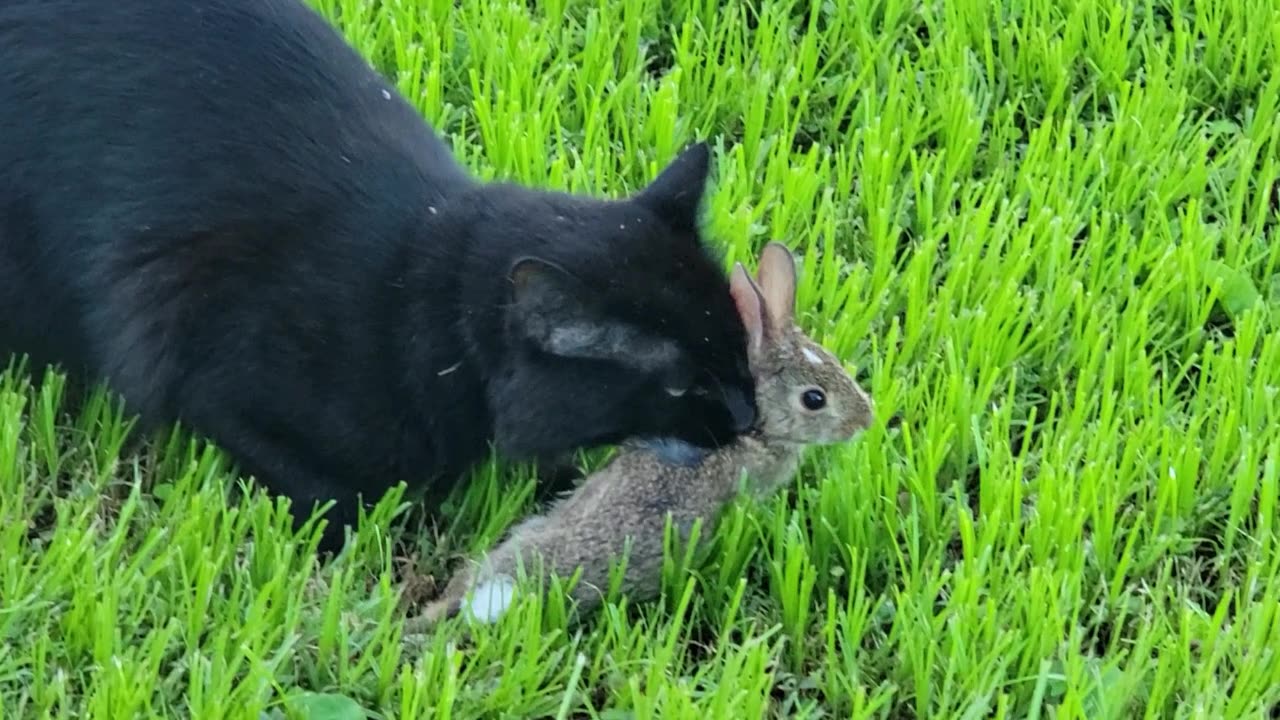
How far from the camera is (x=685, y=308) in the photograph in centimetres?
232

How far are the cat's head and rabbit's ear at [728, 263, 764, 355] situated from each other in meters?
0.02

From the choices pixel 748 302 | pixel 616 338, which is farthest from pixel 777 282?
pixel 616 338

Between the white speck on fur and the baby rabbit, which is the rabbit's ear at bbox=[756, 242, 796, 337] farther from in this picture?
the white speck on fur

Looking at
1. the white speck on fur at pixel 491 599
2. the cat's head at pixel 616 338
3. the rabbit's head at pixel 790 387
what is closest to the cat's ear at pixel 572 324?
the cat's head at pixel 616 338

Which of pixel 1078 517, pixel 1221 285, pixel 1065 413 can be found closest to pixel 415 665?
pixel 1078 517

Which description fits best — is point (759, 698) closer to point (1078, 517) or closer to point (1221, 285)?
point (1078, 517)

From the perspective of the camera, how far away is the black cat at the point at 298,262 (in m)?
2.37

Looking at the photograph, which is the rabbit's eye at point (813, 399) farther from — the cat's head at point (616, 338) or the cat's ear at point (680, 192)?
the cat's ear at point (680, 192)

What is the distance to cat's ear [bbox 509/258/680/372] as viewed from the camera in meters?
2.27

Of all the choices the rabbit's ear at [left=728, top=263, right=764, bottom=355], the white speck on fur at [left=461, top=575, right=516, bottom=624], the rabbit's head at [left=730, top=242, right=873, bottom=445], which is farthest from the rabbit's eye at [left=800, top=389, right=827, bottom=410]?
the white speck on fur at [left=461, top=575, right=516, bottom=624]

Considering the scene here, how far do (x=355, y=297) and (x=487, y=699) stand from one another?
2.08ft

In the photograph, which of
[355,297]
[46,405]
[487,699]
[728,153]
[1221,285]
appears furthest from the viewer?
[728,153]

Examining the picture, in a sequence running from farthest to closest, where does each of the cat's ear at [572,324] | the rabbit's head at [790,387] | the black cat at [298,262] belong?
1. the rabbit's head at [790,387]
2. the black cat at [298,262]
3. the cat's ear at [572,324]

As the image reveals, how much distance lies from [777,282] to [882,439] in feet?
1.11
